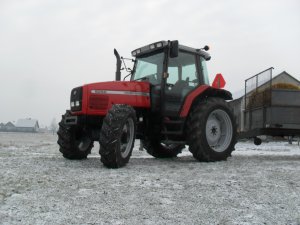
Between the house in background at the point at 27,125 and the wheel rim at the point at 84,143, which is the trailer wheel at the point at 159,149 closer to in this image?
the wheel rim at the point at 84,143

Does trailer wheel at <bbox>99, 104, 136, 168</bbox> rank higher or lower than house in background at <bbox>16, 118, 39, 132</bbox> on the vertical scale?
higher

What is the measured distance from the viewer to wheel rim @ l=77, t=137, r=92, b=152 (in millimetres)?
7461

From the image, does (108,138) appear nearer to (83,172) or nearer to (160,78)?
(83,172)

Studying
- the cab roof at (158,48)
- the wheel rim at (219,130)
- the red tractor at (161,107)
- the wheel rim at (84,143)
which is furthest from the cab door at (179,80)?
the wheel rim at (84,143)

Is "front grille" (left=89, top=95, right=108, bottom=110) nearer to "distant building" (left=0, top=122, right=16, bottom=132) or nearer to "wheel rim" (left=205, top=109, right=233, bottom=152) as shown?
"wheel rim" (left=205, top=109, right=233, bottom=152)

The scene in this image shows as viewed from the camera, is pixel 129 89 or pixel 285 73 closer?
pixel 129 89

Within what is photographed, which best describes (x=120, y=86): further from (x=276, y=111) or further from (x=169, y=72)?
(x=276, y=111)

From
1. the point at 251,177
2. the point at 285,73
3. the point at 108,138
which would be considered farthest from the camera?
the point at 285,73

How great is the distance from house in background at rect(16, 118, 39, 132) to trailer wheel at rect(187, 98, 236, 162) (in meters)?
110

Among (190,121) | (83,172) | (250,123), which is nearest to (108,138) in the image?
(83,172)

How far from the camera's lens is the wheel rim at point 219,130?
7703 millimetres

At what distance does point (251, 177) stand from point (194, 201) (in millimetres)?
1589

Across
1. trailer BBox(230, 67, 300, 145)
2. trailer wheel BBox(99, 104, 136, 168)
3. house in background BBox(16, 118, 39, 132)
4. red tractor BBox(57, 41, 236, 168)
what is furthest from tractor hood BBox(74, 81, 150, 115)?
house in background BBox(16, 118, 39, 132)

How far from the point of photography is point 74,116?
6785 mm
